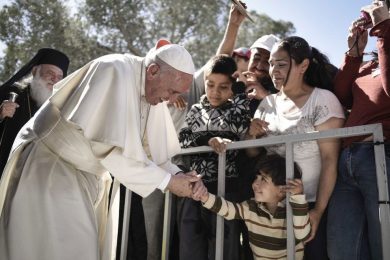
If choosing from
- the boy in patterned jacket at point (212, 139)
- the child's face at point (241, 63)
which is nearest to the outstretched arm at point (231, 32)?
the child's face at point (241, 63)

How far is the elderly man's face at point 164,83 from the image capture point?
2.91 m

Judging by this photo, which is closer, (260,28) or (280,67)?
(280,67)

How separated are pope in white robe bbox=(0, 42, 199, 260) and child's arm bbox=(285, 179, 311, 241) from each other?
694mm

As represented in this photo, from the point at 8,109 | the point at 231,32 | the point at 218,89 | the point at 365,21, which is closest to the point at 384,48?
the point at 365,21

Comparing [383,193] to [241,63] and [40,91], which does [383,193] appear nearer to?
[241,63]

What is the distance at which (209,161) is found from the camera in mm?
3221

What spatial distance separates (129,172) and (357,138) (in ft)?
4.76

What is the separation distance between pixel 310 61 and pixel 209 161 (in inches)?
42.8

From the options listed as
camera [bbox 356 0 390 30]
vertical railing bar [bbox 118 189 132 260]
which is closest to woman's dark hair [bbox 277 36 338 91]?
camera [bbox 356 0 390 30]

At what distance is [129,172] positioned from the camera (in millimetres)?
2617

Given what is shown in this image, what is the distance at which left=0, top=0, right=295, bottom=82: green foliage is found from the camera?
17.5 m

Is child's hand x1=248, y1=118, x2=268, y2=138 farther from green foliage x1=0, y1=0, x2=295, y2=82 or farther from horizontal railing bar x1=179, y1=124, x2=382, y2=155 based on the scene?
green foliage x1=0, y1=0, x2=295, y2=82

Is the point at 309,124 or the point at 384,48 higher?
the point at 384,48

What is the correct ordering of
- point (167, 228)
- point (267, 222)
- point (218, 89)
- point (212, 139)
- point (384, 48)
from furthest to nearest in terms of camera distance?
point (218, 89) → point (167, 228) → point (212, 139) → point (267, 222) → point (384, 48)
